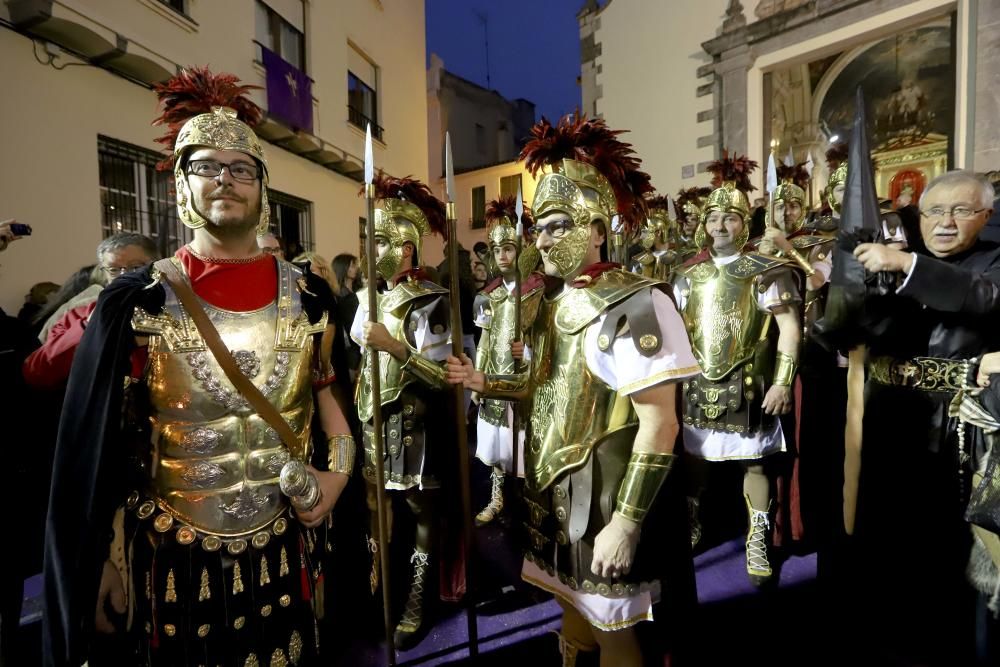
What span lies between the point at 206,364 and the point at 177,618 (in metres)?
0.81

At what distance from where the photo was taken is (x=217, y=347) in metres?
1.62

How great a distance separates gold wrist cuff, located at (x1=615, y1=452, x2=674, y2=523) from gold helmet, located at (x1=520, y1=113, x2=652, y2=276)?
76 cm

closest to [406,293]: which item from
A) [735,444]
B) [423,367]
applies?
[423,367]

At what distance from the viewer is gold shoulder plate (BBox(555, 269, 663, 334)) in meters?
1.83

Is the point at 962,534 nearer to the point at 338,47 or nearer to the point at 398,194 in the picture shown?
the point at 398,194

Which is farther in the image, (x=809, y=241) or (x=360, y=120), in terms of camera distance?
(x=360, y=120)

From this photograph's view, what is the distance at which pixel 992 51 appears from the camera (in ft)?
26.1

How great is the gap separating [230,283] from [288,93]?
927cm

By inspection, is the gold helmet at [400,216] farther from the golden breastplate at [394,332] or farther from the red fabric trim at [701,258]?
the red fabric trim at [701,258]

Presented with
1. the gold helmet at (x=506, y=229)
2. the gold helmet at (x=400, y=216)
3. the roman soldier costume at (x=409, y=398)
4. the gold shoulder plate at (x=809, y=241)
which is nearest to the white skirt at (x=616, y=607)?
the roman soldier costume at (x=409, y=398)

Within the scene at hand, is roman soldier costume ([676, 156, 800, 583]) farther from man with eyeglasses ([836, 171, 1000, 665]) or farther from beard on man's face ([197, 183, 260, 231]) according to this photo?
beard on man's face ([197, 183, 260, 231])

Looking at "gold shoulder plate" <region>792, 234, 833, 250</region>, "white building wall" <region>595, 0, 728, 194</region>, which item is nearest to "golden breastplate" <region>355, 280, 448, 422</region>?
"gold shoulder plate" <region>792, 234, 833, 250</region>

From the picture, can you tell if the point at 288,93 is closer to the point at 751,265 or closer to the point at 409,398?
the point at 409,398

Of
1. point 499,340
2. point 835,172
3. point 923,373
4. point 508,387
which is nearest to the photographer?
point 508,387
